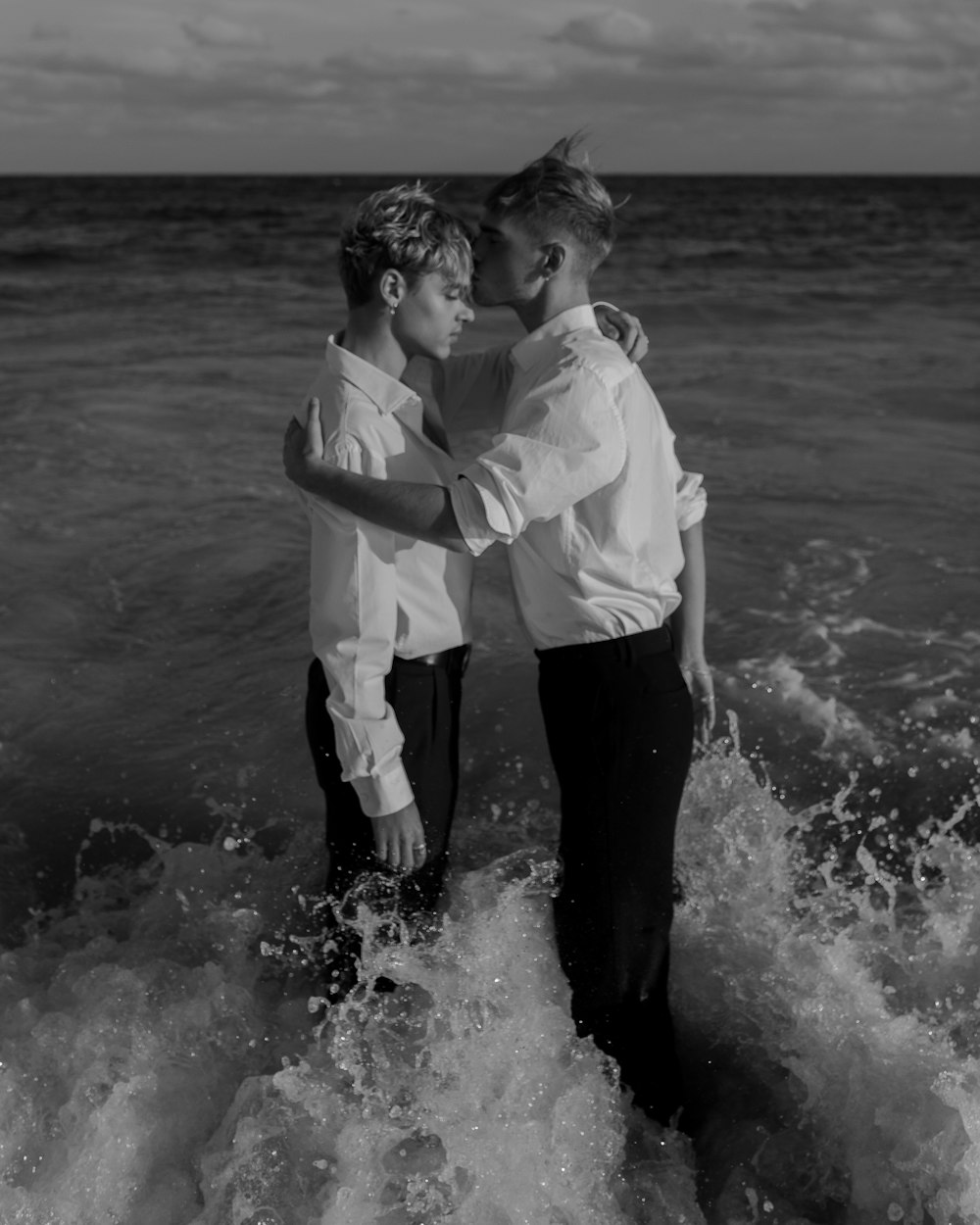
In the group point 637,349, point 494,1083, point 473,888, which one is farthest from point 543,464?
point 494,1083

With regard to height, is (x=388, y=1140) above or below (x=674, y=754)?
below

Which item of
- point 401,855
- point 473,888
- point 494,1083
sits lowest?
point 494,1083

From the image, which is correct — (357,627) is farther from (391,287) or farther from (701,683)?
(701,683)

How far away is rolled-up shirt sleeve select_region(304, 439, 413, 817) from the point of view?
2848 mm

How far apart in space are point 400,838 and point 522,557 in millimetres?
673

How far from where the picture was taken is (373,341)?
9.70ft

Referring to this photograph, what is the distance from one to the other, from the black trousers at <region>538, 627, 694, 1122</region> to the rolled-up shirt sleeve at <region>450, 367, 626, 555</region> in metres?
0.38

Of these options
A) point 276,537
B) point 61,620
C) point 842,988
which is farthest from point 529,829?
point 276,537

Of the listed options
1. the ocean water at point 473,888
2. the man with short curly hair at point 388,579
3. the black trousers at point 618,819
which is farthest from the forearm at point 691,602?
the ocean water at point 473,888

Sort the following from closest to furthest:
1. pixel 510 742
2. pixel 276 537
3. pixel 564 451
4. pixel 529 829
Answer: pixel 564 451, pixel 529 829, pixel 510 742, pixel 276 537

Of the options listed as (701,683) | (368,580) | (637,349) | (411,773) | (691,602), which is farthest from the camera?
(701,683)

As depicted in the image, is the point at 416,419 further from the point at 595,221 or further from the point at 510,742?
the point at 510,742

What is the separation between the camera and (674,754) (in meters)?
3.00

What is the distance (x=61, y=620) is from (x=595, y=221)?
13.1 ft
